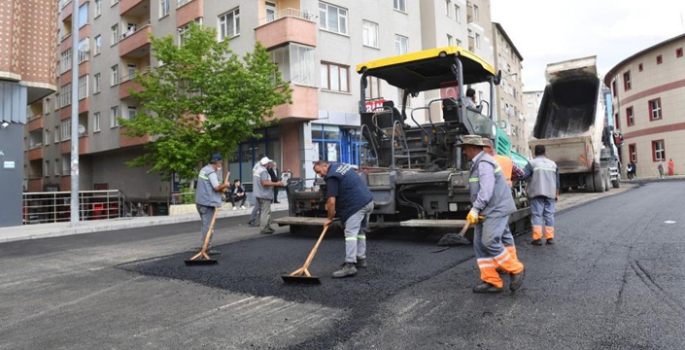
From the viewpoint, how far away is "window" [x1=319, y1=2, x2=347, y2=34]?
23.0m

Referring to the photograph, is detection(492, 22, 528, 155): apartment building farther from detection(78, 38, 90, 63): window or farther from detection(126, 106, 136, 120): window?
detection(78, 38, 90, 63): window

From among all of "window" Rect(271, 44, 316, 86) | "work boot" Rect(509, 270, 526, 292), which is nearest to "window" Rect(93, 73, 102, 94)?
Result: "window" Rect(271, 44, 316, 86)

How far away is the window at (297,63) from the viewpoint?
69.6 ft

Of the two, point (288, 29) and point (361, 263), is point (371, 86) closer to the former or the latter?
point (361, 263)

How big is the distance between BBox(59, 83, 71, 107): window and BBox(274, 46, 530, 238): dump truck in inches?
1395

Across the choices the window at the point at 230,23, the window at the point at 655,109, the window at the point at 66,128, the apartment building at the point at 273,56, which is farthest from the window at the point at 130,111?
the window at the point at 655,109

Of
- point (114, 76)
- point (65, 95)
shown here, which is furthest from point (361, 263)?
point (65, 95)

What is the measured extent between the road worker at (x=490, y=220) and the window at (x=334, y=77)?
1798 cm

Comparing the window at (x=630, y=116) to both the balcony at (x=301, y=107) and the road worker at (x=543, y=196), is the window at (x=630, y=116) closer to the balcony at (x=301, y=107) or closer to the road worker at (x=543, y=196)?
the balcony at (x=301, y=107)

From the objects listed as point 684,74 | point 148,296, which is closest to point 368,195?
point 148,296

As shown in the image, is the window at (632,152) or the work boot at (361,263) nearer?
the work boot at (361,263)

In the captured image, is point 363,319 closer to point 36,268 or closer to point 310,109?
point 36,268

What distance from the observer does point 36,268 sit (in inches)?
299

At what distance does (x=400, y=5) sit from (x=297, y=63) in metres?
9.86
